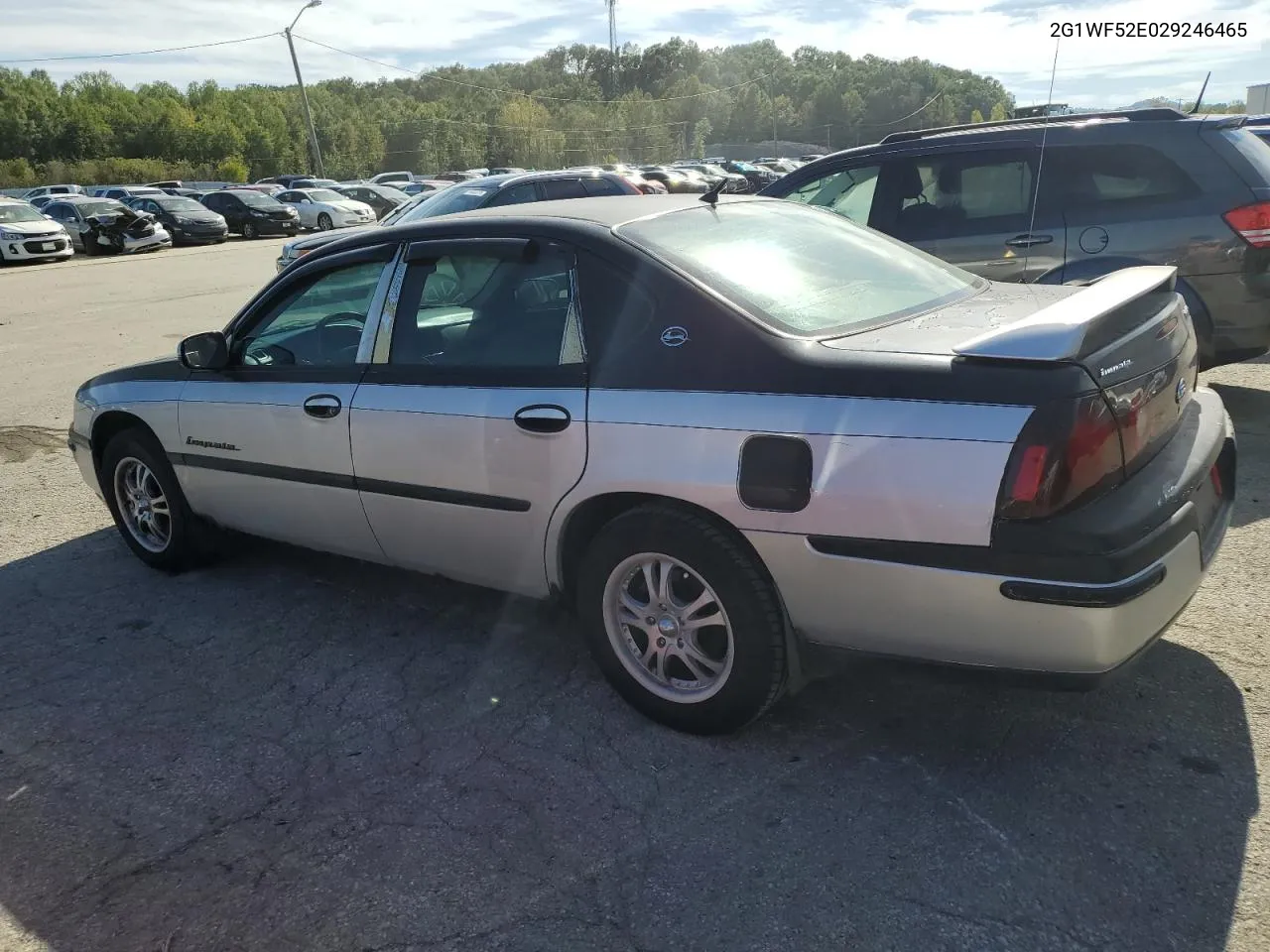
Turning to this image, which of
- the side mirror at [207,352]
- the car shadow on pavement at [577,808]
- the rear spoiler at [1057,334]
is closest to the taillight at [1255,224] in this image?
the car shadow on pavement at [577,808]

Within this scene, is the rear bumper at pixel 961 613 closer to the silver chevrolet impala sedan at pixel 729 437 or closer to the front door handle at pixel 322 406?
the silver chevrolet impala sedan at pixel 729 437

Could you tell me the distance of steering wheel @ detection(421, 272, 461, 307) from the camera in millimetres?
3518

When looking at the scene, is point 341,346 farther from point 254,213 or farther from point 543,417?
point 254,213

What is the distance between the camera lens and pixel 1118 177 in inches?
214

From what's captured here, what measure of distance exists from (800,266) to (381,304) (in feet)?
5.02

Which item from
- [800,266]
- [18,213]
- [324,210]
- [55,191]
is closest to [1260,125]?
[800,266]

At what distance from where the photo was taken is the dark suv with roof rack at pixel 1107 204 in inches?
204

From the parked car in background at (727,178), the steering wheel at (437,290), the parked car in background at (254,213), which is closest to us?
the steering wheel at (437,290)

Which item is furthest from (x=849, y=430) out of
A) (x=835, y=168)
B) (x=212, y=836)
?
(x=835, y=168)

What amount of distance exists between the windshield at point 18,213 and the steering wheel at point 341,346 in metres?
24.2

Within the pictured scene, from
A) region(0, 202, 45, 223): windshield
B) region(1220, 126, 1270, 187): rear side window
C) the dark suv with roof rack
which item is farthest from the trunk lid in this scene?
region(0, 202, 45, 223): windshield

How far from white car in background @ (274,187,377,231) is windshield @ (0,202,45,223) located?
938cm

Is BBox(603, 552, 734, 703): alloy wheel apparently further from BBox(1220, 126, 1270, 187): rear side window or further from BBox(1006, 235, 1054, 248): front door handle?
BBox(1220, 126, 1270, 187): rear side window

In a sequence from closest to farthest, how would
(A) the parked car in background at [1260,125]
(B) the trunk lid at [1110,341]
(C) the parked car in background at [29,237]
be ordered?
(B) the trunk lid at [1110,341] → (A) the parked car in background at [1260,125] → (C) the parked car in background at [29,237]
